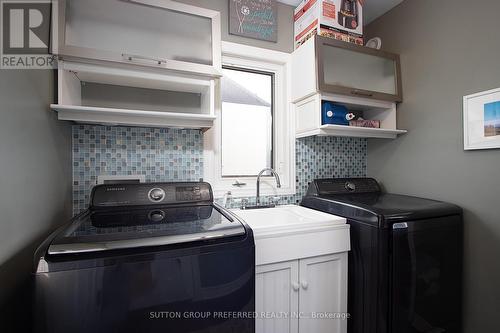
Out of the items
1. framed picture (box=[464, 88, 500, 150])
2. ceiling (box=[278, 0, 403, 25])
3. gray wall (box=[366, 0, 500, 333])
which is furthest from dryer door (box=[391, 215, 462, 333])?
ceiling (box=[278, 0, 403, 25])

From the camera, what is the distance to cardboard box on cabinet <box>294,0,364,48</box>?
168cm

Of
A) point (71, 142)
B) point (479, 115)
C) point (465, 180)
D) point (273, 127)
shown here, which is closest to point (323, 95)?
point (273, 127)

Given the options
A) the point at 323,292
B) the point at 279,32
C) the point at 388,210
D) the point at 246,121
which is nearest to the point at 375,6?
the point at 279,32

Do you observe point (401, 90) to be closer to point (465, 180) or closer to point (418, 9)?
point (418, 9)

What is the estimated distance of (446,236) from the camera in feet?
4.55

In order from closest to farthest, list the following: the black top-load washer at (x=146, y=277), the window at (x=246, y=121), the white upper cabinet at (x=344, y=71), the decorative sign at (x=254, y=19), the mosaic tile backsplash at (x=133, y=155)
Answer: the black top-load washer at (x=146, y=277) < the mosaic tile backsplash at (x=133, y=155) < the white upper cabinet at (x=344, y=71) < the decorative sign at (x=254, y=19) < the window at (x=246, y=121)

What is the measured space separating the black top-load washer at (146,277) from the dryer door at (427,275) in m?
0.87

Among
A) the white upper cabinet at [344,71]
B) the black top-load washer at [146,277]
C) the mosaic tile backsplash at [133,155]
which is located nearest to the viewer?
the black top-load washer at [146,277]

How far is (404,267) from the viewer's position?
1262 mm

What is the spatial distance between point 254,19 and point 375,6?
1.06 metres

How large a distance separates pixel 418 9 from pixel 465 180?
1.32m

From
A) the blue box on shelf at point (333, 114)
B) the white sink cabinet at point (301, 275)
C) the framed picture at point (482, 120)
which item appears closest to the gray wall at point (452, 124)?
the framed picture at point (482, 120)

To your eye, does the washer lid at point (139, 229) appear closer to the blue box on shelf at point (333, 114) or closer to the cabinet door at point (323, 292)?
the cabinet door at point (323, 292)

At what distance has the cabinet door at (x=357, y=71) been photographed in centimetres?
167
